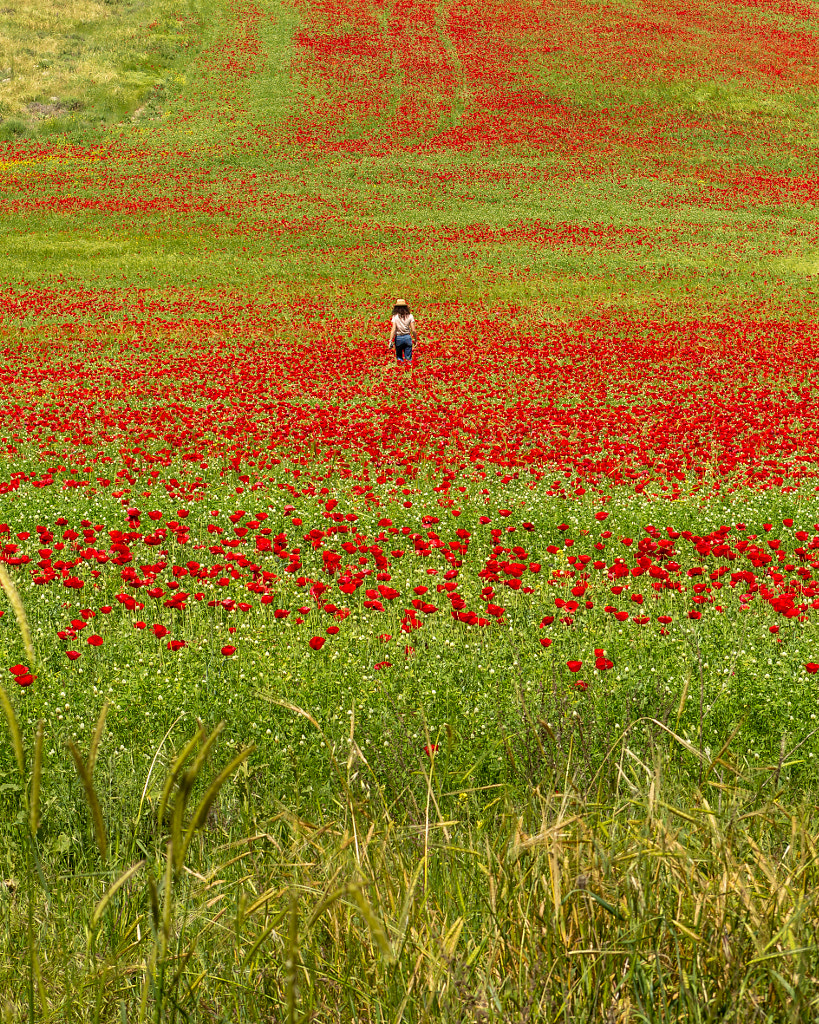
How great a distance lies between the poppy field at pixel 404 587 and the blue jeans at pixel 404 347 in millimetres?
751

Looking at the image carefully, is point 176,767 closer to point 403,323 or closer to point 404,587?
point 404,587

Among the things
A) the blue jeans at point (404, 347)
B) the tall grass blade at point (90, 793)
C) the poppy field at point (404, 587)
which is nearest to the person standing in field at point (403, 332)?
the blue jeans at point (404, 347)

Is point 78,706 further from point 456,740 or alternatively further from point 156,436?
point 156,436

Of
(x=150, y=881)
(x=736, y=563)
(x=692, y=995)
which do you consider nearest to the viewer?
(x=150, y=881)

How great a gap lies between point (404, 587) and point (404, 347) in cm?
1270

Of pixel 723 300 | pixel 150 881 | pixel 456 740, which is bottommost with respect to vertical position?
pixel 723 300

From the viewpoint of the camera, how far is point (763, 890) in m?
2.44

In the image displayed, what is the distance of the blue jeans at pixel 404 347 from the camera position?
19.0 meters

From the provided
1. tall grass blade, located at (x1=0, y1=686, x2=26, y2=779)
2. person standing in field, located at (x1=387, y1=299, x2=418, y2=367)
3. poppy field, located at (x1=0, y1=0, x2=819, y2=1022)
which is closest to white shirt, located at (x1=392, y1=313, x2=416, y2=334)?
person standing in field, located at (x1=387, y1=299, x2=418, y2=367)

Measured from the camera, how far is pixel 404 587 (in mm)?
7172

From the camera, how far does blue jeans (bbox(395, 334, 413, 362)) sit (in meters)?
19.0

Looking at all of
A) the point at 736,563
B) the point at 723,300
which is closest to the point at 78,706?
the point at 736,563

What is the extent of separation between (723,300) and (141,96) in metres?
37.7

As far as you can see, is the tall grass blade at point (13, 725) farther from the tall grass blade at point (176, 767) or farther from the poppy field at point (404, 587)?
the tall grass blade at point (176, 767)
